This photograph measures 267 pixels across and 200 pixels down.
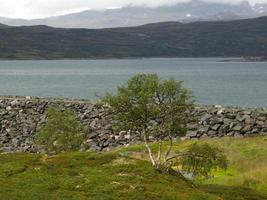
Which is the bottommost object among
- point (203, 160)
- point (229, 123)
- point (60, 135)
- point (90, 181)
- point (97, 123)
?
point (97, 123)

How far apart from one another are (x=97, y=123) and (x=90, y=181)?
4783 cm

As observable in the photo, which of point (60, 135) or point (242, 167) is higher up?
point (60, 135)

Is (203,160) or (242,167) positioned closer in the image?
(203,160)

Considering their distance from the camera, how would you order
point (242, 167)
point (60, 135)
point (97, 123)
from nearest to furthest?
1. point (242, 167)
2. point (60, 135)
3. point (97, 123)

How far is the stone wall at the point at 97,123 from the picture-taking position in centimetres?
6438

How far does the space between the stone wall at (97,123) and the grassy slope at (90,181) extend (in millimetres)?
29250

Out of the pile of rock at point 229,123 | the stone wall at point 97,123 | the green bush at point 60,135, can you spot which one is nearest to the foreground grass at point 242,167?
the pile of rock at point 229,123

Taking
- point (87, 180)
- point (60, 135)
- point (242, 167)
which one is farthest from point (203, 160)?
point (60, 135)

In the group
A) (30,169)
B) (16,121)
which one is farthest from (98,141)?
(30,169)

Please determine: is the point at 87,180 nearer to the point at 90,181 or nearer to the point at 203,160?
the point at 90,181

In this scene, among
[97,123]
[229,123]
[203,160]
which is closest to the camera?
[203,160]

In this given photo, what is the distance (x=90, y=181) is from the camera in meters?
25.4

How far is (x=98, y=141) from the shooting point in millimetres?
69125

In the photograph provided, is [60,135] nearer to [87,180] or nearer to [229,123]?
[87,180]
